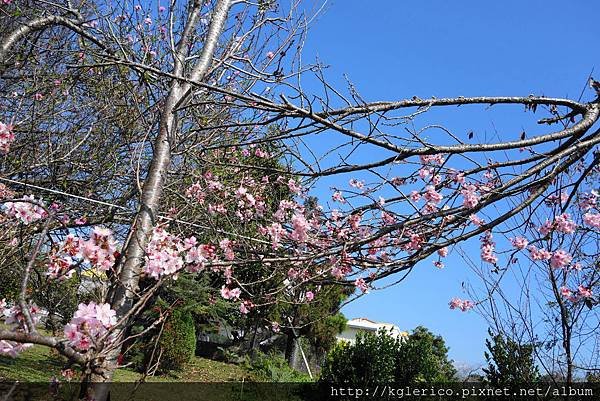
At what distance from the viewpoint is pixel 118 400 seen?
698cm

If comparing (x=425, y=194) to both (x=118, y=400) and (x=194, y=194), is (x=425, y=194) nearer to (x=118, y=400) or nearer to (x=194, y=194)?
(x=194, y=194)

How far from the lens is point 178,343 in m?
10.9

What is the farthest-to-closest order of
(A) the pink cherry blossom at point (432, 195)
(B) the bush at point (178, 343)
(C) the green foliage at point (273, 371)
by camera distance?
1. (B) the bush at point (178, 343)
2. (C) the green foliage at point (273, 371)
3. (A) the pink cherry blossom at point (432, 195)

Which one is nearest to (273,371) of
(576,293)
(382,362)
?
(382,362)

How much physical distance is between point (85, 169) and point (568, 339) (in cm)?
565

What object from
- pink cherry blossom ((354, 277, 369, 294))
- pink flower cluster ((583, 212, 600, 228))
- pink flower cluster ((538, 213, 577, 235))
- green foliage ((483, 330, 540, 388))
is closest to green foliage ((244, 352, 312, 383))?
green foliage ((483, 330, 540, 388))

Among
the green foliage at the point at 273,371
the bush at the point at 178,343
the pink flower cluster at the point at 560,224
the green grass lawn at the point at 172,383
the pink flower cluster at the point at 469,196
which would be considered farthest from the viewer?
the bush at the point at 178,343

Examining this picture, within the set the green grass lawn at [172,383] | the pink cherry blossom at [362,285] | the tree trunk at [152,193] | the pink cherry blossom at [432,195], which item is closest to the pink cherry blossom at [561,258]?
the pink cherry blossom at [432,195]

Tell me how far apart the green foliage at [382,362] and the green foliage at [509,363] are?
2.25m

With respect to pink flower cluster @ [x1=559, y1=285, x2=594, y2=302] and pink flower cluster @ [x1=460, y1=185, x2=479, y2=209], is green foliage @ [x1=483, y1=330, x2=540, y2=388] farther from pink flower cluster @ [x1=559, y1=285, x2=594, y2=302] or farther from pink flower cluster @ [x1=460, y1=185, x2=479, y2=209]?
pink flower cluster @ [x1=460, y1=185, x2=479, y2=209]

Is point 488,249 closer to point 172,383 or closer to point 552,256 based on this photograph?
point 552,256

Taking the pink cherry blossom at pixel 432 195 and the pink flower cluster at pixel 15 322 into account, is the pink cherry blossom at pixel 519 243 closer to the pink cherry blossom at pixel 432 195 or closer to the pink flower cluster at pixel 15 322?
the pink cherry blossom at pixel 432 195

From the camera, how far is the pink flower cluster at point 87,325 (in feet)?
6.45

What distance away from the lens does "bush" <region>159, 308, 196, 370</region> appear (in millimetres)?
10652
